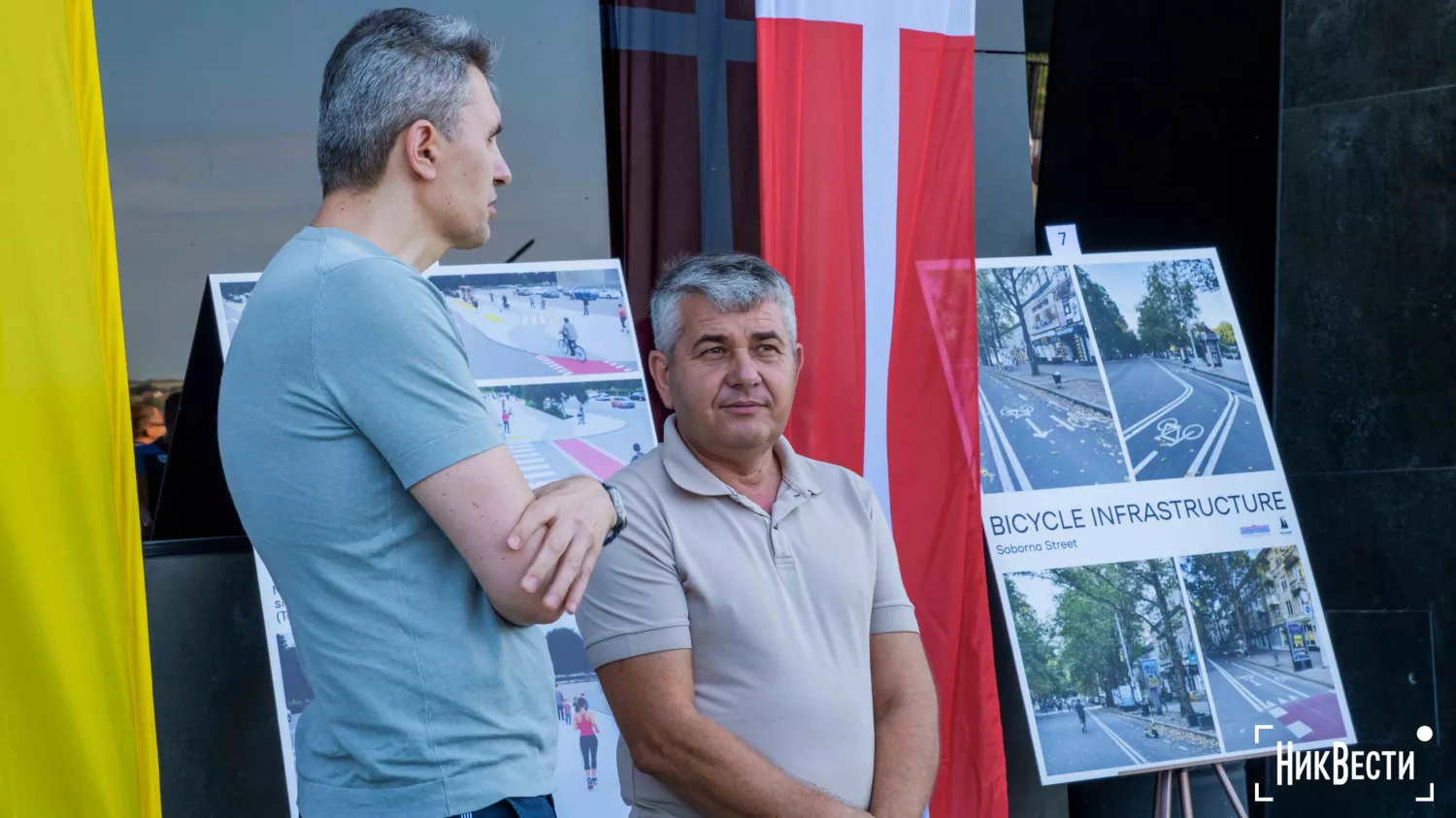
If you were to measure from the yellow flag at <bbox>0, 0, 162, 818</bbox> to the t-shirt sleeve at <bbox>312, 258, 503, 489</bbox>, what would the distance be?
782 mm

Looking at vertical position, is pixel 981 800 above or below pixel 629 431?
below

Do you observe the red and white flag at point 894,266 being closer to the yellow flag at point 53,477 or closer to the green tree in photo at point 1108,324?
the green tree in photo at point 1108,324

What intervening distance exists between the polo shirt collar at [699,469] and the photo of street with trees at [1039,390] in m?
0.88

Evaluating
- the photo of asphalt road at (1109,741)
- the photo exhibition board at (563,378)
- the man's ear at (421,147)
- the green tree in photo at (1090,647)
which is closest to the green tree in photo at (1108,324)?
the green tree in photo at (1090,647)

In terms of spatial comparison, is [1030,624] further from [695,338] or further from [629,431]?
[695,338]

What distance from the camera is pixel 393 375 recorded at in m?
1.17

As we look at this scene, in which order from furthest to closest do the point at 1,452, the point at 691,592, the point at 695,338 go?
the point at 695,338 < the point at 691,592 < the point at 1,452

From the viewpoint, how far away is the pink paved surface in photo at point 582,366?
107 inches

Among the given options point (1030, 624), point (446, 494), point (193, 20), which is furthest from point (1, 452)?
point (1030, 624)

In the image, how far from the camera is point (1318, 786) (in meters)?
3.87

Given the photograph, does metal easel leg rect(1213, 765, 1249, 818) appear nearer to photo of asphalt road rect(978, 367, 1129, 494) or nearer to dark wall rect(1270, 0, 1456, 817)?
photo of asphalt road rect(978, 367, 1129, 494)

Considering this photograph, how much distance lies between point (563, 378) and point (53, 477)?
1.07 m

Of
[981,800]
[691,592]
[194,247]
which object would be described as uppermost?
[194,247]

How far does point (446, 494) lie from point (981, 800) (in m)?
2.01
